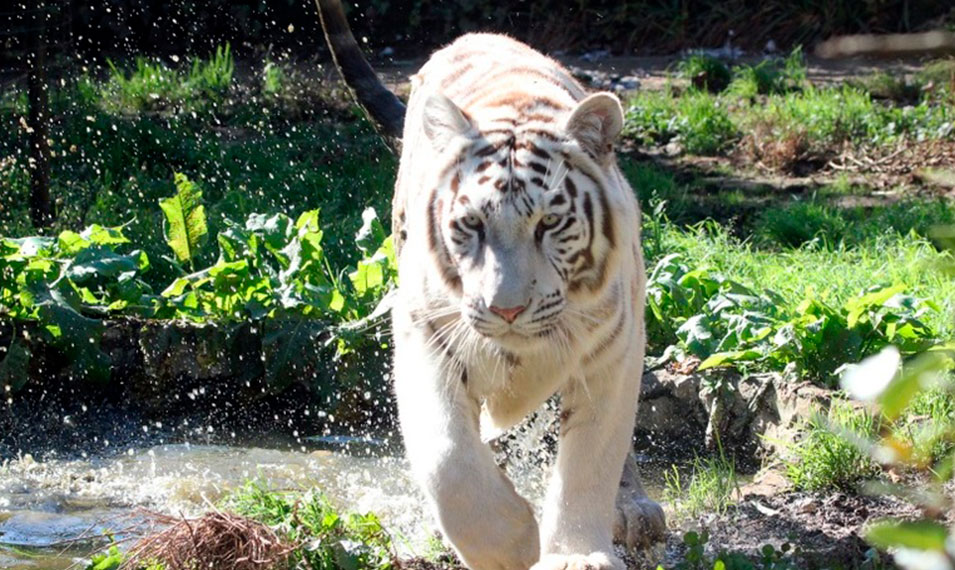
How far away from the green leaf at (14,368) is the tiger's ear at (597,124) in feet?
11.0

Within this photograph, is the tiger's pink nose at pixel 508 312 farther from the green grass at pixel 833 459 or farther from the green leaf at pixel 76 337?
the green leaf at pixel 76 337

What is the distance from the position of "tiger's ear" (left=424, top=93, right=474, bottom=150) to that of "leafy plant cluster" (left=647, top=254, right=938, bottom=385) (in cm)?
205

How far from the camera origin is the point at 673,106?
34.5 ft

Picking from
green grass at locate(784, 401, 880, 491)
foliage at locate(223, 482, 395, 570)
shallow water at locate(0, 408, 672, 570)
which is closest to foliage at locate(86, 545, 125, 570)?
foliage at locate(223, 482, 395, 570)

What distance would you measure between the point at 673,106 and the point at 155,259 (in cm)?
495

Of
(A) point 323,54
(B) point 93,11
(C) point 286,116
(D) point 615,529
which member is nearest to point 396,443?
(D) point 615,529

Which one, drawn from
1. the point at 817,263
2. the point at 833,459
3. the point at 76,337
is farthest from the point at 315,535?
the point at 817,263

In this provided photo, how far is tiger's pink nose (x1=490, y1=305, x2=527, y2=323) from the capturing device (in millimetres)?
3297

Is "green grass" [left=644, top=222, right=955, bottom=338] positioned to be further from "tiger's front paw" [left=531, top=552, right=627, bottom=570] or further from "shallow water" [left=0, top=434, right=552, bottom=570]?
"tiger's front paw" [left=531, top=552, right=627, bottom=570]

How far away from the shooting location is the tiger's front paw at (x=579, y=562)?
128 inches

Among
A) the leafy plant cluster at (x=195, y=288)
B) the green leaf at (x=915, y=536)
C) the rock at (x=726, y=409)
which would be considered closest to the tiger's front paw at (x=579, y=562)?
Result: the rock at (x=726, y=409)

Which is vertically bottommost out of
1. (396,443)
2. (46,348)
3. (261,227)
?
(396,443)

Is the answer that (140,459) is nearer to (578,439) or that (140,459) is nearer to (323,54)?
(578,439)

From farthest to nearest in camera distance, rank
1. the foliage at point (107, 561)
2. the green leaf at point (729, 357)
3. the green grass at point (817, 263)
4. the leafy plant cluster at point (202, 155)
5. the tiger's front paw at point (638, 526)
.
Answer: the leafy plant cluster at point (202, 155) → the green grass at point (817, 263) → the green leaf at point (729, 357) → the tiger's front paw at point (638, 526) → the foliage at point (107, 561)
